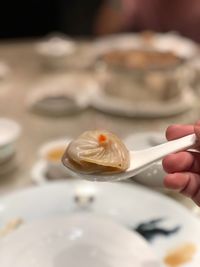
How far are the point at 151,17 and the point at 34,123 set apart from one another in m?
0.98

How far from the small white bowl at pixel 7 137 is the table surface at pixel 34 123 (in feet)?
0.11

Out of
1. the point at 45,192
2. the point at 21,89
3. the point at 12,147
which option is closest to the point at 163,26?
the point at 21,89

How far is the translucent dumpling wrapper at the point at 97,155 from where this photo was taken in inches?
23.3

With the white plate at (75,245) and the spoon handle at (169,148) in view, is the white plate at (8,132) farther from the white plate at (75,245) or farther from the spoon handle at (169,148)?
the spoon handle at (169,148)

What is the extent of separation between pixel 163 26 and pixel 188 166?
140 cm

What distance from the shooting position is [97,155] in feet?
1.98

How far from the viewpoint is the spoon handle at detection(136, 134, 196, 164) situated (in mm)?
592

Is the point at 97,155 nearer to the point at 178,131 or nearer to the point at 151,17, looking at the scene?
the point at 178,131

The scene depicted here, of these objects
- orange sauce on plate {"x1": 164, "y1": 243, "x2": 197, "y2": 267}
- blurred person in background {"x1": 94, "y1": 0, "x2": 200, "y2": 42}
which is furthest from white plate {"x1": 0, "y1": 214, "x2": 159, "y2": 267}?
blurred person in background {"x1": 94, "y1": 0, "x2": 200, "y2": 42}

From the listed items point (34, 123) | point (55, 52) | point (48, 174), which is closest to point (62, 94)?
point (34, 123)

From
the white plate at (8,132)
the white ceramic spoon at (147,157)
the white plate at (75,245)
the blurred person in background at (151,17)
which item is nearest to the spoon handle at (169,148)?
the white ceramic spoon at (147,157)

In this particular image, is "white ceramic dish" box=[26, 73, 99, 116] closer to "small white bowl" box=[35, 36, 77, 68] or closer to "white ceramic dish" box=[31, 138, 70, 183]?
"small white bowl" box=[35, 36, 77, 68]

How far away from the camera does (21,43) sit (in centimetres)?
182

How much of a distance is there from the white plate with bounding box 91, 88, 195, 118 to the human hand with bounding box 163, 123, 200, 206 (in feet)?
1.76
